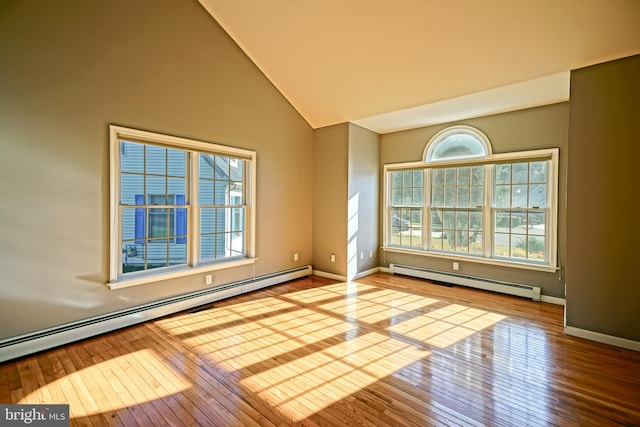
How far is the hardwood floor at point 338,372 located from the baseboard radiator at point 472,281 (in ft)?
1.93

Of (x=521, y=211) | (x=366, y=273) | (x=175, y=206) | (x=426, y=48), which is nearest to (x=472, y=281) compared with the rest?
(x=521, y=211)

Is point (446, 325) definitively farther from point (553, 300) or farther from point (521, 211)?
point (521, 211)

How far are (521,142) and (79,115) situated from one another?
5.47 meters

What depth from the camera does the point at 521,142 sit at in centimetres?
430

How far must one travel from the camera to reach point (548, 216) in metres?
4.16

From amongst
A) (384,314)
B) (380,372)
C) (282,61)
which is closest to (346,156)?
(282,61)

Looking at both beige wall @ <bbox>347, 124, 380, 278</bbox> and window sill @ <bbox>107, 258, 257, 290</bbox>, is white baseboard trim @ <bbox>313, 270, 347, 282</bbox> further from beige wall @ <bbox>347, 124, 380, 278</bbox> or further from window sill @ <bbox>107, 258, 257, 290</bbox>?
window sill @ <bbox>107, 258, 257, 290</bbox>

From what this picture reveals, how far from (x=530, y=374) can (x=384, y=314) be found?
155cm

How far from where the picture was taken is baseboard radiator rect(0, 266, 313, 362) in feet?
8.39

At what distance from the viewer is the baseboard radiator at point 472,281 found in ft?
13.9

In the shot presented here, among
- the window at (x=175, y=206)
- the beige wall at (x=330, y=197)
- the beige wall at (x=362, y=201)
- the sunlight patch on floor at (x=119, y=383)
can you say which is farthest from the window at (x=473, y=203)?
the sunlight patch on floor at (x=119, y=383)

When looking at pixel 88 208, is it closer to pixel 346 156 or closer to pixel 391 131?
→ pixel 346 156

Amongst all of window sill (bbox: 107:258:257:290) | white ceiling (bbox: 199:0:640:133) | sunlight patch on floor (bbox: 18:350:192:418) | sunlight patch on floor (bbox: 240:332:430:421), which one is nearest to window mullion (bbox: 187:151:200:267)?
window sill (bbox: 107:258:257:290)

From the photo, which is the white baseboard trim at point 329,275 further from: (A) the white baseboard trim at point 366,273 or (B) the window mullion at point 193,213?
(B) the window mullion at point 193,213
